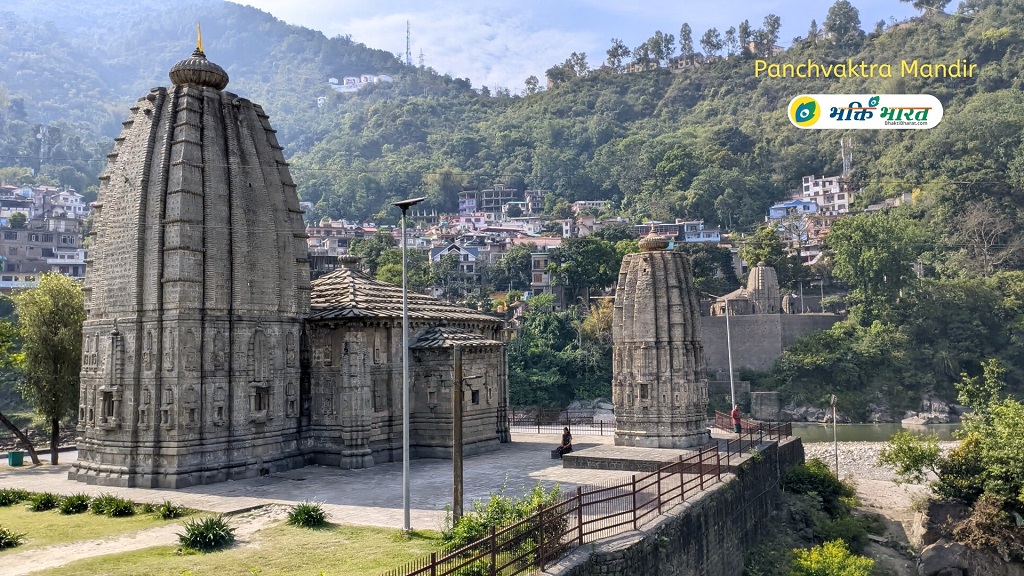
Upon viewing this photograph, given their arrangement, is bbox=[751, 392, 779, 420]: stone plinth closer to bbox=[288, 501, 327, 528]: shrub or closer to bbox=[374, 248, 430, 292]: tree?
bbox=[374, 248, 430, 292]: tree

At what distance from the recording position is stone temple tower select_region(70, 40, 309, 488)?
84.4 ft

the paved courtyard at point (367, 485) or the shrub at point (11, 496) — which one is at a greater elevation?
the shrub at point (11, 496)

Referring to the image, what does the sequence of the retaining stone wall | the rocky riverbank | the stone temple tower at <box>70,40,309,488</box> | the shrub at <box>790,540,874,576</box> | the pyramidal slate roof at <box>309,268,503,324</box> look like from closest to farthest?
the retaining stone wall < the shrub at <box>790,540,874,576</box> < the stone temple tower at <box>70,40,309,488</box> < the pyramidal slate roof at <box>309,268,503,324</box> < the rocky riverbank

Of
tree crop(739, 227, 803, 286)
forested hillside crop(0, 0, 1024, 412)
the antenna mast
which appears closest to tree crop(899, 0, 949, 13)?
forested hillside crop(0, 0, 1024, 412)

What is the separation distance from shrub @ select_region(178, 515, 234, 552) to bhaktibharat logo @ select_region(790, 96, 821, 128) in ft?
291

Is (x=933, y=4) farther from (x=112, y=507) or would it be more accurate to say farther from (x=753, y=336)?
(x=112, y=507)

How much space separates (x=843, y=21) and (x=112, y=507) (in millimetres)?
180808

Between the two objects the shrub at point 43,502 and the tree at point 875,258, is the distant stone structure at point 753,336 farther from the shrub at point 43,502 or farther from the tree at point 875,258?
the shrub at point 43,502

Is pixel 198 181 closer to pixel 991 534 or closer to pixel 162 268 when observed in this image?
pixel 162 268

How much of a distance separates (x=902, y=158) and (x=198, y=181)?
10787cm

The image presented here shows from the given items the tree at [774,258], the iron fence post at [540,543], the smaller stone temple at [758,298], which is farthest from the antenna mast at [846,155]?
the iron fence post at [540,543]

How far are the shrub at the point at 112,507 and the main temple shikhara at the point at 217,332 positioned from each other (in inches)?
133

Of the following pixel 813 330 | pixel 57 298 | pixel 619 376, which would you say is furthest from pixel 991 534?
pixel 813 330

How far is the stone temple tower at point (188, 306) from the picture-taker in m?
25.7
